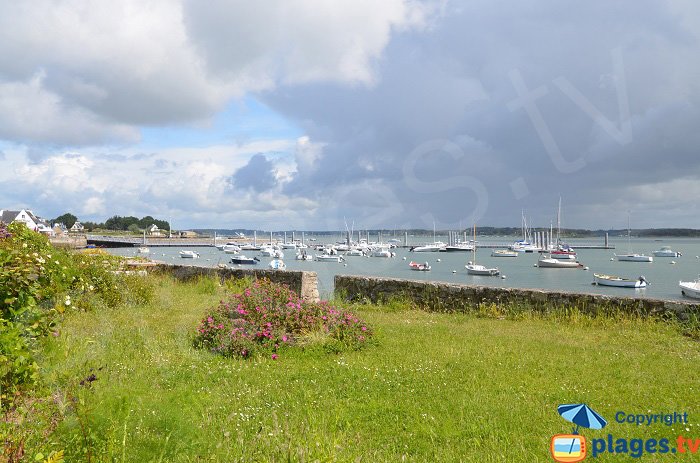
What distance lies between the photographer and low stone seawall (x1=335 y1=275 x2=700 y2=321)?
1075 centimetres

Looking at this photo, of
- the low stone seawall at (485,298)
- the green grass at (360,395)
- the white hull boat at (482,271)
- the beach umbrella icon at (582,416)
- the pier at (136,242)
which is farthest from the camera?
the pier at (136,242)

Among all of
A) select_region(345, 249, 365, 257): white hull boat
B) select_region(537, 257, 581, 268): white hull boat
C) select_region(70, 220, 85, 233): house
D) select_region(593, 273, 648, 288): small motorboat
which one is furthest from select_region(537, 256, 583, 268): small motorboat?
select_region(70, 220, 85, 233): house

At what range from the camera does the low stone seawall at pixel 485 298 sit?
10750 mm

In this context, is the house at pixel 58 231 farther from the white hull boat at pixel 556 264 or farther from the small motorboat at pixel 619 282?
the small motorboat at pixel 619 282

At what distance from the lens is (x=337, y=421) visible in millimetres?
4953

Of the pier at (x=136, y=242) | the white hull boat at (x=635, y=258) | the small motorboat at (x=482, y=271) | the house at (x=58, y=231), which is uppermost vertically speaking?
the house at (x=58, y=231)

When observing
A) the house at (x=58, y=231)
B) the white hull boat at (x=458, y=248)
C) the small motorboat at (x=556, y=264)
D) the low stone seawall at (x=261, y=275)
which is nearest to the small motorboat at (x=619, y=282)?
the small motorboat at (x=556, y=264)

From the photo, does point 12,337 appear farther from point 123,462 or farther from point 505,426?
point 505,426

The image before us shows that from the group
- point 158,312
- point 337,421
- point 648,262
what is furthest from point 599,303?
point 648,262

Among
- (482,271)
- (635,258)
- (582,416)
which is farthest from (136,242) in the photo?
(582,416)

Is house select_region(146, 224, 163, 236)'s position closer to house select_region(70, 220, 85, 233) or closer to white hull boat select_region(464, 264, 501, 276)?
house select_region(70, 220, 85, 233)

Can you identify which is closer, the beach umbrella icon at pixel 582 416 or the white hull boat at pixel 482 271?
Result: the beach umbrella icon at pixel 582 416

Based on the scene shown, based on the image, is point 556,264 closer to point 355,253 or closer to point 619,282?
point 619,282

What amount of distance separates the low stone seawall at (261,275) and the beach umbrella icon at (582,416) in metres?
7.94
